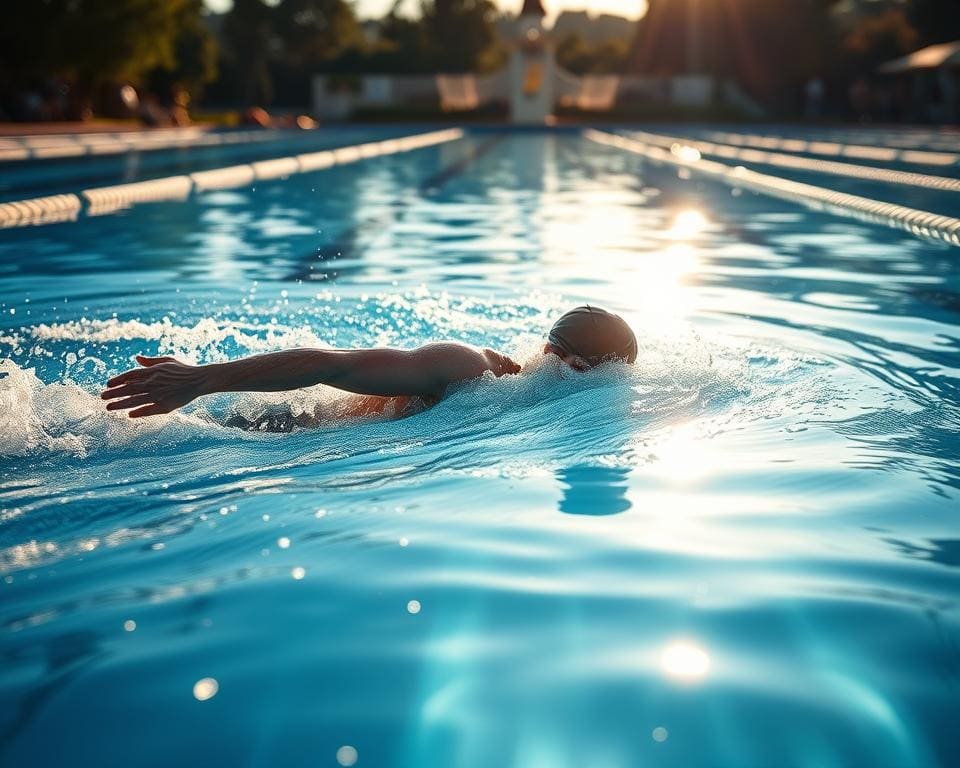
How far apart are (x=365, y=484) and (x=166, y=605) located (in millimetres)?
760

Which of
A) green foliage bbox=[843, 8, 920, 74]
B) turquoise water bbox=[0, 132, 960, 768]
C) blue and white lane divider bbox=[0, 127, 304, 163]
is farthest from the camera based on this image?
green foliage bbox=[843, 8, 920, 74]

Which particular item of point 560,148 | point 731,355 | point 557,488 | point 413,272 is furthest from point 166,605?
point 560,148

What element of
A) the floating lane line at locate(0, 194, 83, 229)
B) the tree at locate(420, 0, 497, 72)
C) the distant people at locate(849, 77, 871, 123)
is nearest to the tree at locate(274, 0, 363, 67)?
the tree at locate(420, 0, 497, 72)

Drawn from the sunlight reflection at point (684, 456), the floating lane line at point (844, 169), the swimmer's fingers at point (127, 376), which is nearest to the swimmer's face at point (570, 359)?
the sunlight reflection at point (684, 456)

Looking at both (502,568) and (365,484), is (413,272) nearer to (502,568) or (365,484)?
(365,484)

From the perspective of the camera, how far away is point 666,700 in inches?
68.5

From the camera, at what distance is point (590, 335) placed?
3465 millimetres

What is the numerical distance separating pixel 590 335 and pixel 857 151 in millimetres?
14058

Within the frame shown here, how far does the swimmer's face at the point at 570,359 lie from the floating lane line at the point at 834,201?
4.93 m

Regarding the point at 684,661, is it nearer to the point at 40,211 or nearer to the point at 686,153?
the point at 40,211

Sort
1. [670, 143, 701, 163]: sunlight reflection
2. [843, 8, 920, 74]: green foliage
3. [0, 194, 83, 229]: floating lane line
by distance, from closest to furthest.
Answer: [0, 194, 83, 229]: floating lane line → [670, 143, 701, 163]: sunlight reflection → [843, 8, 920, 74]: green foliage

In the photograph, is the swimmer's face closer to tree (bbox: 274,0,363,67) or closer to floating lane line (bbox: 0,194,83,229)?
floating lane line (bbox: 0,194,83,229)

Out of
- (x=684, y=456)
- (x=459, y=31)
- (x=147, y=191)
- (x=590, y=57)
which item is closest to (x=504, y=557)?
(x=684, y=456)

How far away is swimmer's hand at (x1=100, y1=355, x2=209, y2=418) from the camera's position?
8.96 ft
